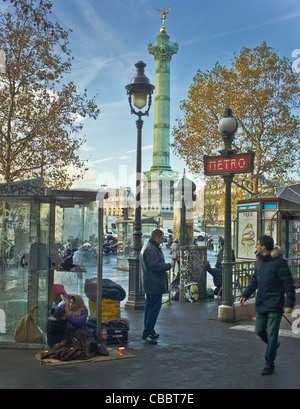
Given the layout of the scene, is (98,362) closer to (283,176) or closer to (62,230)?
(62,230)

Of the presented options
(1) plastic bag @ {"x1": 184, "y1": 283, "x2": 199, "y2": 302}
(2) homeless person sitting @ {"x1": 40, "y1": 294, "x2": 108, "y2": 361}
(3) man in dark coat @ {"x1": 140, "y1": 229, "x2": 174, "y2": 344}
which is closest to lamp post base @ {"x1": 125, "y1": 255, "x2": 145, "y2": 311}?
(1) plastic bag @ {"x1": 184, "y1": 283, "x2": 199, "y2": 302}

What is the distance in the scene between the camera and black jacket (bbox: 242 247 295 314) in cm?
553

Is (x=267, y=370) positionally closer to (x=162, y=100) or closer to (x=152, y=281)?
(x=152, y=281)

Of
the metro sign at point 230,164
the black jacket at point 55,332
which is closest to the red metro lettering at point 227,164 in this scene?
the metro sign at point 230,164

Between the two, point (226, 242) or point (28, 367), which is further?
point (226, 242)

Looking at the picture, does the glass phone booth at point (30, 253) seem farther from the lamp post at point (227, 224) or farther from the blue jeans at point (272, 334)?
the lamp post at point (227, 224)

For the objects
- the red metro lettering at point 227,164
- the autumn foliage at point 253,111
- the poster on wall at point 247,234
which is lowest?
the poster on wall at point 247,234

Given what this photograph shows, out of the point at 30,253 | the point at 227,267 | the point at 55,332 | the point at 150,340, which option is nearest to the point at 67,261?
the point at 30,253

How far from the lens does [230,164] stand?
9.27 m

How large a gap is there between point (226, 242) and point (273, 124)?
15252mm

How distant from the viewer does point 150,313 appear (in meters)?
7.31

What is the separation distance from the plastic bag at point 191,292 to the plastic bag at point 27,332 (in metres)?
5.48

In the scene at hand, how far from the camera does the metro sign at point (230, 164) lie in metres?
9.03
